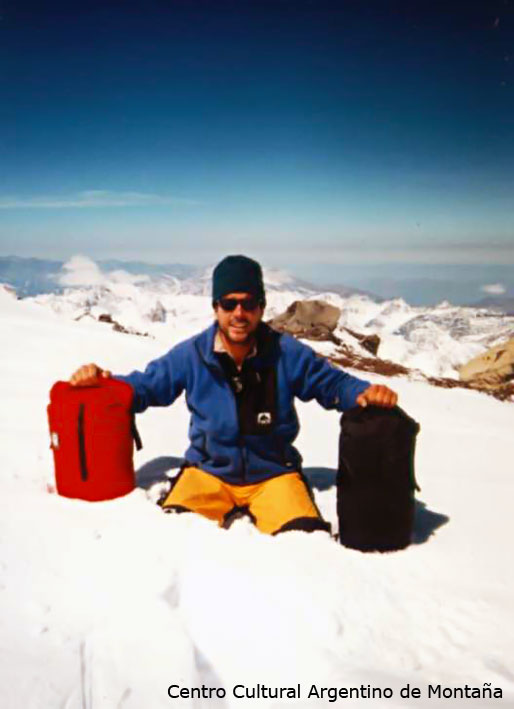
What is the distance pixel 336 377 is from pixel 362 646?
62.5 inches

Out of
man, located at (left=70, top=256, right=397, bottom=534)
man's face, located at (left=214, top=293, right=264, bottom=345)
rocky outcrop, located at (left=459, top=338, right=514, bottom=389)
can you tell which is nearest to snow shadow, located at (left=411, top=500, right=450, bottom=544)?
man, located at (left=70, top=256, right=397, bottom=534)

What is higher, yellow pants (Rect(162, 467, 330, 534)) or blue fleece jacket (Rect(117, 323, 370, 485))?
blue fleece jacket (Rect(117, 323, 370, 485))

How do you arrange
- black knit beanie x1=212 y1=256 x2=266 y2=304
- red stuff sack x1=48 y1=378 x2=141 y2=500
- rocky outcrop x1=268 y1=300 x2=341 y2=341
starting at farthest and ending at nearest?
rocky outcrop x1=268 y1=300 x2=341 y2=341, red stuff sack x1=48 y1=378 x2=141 y2=500, black knit beanie x1=212 y1=256 x2=266 y2=304

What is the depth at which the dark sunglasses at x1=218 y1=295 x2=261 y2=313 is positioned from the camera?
3.10 meters

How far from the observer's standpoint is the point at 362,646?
7.04ft

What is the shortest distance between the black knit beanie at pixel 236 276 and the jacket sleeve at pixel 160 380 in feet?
1.75

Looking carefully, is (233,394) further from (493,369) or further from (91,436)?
(493,369)

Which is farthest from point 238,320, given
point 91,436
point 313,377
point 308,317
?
point 308,317

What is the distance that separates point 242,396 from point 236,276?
0.75 m

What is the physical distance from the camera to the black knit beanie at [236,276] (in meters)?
3.08

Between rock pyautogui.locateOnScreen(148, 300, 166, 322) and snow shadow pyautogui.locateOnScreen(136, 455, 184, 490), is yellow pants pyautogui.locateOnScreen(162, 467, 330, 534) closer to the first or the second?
snow shadow pyautogui.locateOnScreen(136, 455, 184, 490)

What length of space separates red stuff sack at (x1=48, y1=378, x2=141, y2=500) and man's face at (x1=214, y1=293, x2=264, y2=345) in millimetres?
760

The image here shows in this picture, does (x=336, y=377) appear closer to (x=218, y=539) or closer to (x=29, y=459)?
(x=218, y=539)

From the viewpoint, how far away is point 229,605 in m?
2.31
